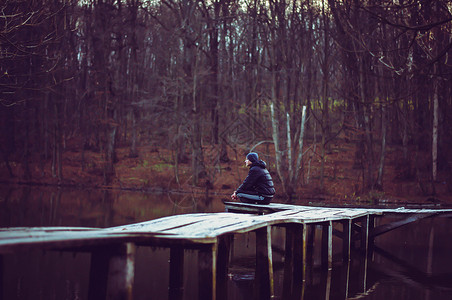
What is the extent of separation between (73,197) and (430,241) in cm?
1680

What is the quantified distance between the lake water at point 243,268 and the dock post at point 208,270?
1979mm

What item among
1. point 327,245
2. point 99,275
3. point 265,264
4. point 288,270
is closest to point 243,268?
point 288,270

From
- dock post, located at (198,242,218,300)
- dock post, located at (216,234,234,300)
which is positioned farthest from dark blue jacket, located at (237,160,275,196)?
dock post, located at (198,242,218,300)

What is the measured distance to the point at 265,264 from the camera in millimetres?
9984

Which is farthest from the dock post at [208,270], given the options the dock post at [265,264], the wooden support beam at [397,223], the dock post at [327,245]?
the wooden support beam at [397,223]

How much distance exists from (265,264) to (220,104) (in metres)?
29.7

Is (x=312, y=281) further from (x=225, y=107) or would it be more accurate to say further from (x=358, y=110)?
(x=225, y=107)

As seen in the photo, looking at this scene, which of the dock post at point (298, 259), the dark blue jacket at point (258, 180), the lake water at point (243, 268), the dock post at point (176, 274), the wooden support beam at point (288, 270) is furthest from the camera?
the dark blue jacket at point (258, 180)

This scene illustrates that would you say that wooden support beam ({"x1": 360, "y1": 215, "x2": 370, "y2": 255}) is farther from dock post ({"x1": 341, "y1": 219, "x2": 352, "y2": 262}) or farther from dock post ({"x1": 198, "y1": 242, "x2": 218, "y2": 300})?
dock post ({"x1": 198, "y1": 242, "x2": 218, "y2": 300})

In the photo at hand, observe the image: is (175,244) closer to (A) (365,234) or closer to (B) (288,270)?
(B) (288,270)

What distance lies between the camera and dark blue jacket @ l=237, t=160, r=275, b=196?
13.4m

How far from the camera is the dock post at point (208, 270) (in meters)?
7.69

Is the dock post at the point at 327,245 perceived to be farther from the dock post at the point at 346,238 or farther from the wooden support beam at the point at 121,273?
the wooden support beam at the point at 121,273

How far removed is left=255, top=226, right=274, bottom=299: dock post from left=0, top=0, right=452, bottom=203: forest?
1709cm
